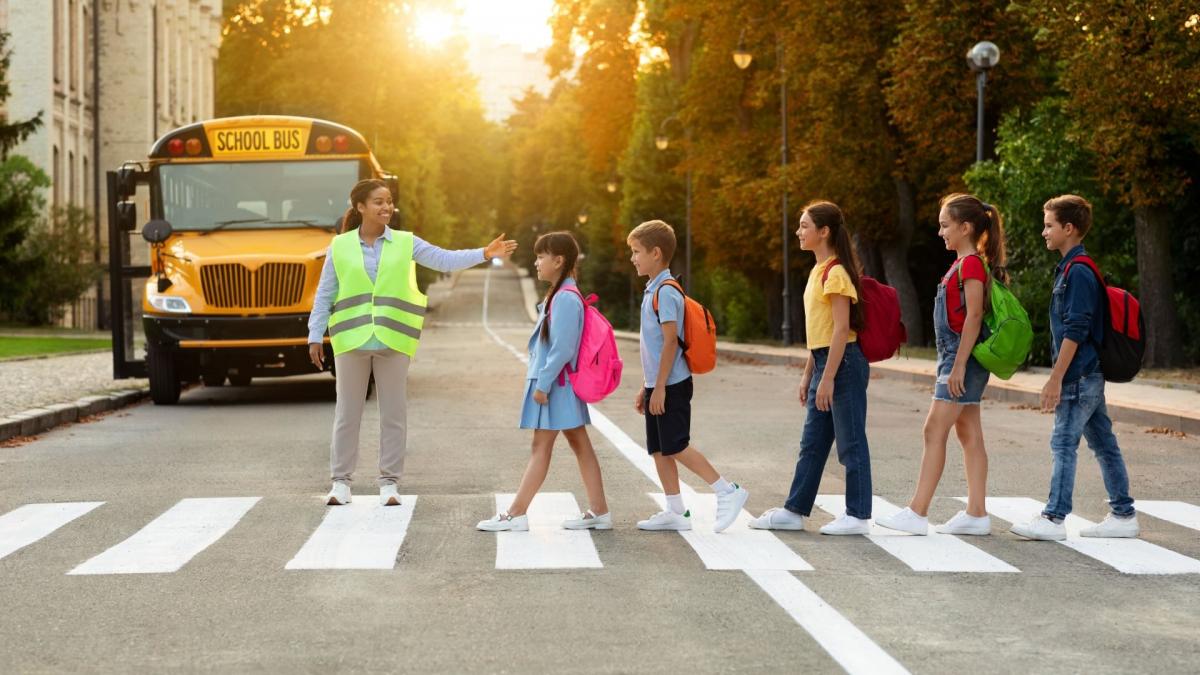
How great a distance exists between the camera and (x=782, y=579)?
23.1 ft

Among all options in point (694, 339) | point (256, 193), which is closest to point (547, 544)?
point (694, 339)

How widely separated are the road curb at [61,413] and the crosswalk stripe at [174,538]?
5.35 m

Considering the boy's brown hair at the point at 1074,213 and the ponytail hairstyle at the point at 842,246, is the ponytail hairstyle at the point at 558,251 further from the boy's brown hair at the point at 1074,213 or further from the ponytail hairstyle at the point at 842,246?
the boy's brown hair at the point at 1074,213

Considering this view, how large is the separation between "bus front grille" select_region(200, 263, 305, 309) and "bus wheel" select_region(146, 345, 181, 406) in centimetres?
104

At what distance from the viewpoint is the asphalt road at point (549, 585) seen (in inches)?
220

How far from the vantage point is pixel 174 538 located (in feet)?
27.3

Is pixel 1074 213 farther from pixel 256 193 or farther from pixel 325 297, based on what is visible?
pixel 256 193

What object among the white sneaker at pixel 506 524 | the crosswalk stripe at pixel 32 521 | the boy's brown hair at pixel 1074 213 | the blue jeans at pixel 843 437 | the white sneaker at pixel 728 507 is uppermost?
the boy's brown hair at pixel 1074 213

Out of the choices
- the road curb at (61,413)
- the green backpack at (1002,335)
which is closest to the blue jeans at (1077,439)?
the green backpack at (1002,335)

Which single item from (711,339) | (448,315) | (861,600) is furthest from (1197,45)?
(448,315)

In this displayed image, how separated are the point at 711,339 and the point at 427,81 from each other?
48.8 metres

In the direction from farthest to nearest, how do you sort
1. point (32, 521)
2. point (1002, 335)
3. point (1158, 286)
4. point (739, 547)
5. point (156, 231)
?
point (1158, 286) → point (156, 231) → point (32, 521) → point (1002, 335) → point (739, 547)

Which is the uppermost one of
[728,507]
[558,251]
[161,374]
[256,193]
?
[256,193]

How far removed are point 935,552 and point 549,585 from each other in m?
2.08
